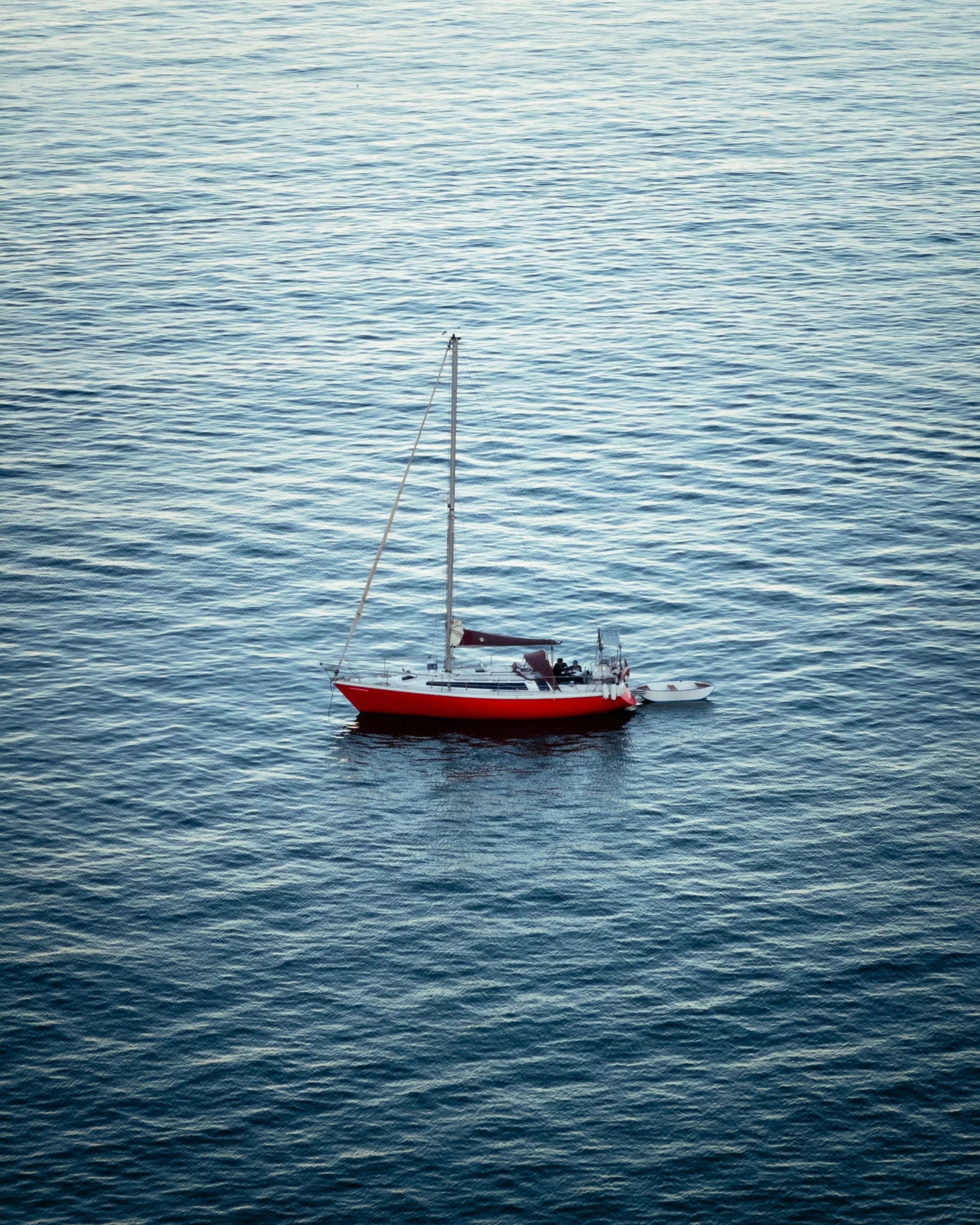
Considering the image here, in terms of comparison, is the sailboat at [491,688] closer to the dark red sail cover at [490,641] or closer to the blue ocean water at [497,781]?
the dark red sail cover at [490,641]

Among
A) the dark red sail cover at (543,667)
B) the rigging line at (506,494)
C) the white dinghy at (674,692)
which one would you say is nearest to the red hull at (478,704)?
the dark red sail cover at (543,667)

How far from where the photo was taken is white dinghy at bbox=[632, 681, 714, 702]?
110m

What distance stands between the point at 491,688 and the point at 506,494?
125ft

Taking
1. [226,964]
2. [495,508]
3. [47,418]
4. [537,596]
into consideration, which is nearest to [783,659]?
[537,596]

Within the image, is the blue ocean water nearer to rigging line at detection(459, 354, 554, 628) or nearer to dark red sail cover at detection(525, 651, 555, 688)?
rigging line at detection(459, 354, 554, 628)

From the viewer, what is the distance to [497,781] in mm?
103188

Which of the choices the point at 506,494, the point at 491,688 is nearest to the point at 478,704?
the point at 491,688

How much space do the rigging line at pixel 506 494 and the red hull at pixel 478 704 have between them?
16471mm

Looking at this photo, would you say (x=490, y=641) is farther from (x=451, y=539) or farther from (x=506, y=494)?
(x=506, y=494)

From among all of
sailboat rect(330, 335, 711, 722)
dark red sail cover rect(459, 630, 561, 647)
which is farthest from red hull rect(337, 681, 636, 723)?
dark red sail cover rect(459, 630, 561, 647)

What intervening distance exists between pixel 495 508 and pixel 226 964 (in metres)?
62.0

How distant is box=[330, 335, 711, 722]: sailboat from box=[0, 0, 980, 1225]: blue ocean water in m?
2.08

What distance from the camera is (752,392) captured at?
159125 mm

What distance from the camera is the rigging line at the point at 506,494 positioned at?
128 m
